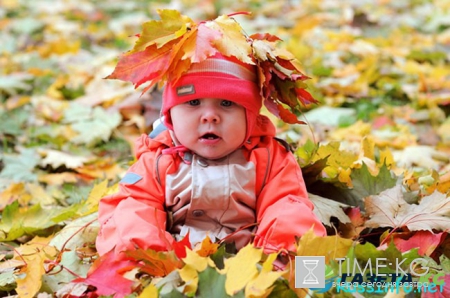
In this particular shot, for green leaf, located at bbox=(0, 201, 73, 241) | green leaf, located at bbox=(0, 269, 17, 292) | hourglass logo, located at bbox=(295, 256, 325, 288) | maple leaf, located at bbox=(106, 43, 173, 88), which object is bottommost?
green leaf, located at bbox=(0, 201, 73, 241)

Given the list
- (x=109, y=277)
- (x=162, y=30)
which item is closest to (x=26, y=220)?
(x=109, y=277)

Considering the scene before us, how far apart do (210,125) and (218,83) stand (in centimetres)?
14

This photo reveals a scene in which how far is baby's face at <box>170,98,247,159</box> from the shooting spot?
6.53 ft

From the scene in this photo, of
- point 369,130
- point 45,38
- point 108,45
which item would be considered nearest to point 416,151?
point 369,130

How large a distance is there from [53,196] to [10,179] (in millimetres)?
378

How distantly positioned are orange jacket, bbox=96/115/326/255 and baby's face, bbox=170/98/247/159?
0.08 m

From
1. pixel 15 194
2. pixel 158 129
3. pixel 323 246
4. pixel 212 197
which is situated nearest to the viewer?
pixel 323 246

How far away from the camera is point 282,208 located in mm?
1999

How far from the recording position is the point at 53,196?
9.30ft

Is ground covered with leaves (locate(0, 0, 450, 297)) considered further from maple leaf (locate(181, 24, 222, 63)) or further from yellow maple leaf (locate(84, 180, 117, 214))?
maple leaf (locate(181, 24, 222, 63))

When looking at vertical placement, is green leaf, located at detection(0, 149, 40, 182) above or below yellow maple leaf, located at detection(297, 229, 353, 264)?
below

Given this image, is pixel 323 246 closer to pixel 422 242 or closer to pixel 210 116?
pixel 422 242

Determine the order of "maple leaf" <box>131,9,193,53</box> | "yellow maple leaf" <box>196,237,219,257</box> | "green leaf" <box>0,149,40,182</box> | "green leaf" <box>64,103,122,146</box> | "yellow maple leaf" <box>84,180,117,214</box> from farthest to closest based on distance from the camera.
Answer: "green leaf" <box>64,103,122,146</box> < "green leaf" <box>0,149,40,182</box> < "yellow maple leaf" <box>84,180,117,214</box> < "maple leaf" <box>131,9,193,53</box> < "yellow maple leaf" <box>196,237,219,257</box>

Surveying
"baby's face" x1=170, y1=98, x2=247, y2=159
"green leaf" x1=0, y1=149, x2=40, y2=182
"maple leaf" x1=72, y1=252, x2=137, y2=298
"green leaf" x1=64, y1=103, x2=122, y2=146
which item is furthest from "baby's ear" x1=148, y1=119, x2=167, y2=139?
"green leaf" x1=64, y1=103, x2=122, y2=146
